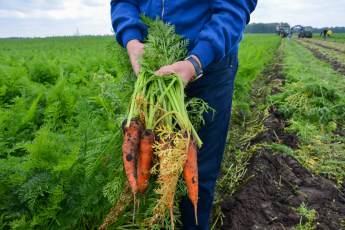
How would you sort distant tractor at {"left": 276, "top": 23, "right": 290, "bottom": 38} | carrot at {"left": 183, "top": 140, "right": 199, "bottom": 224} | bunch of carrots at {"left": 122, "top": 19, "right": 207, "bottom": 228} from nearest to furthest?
bunch of carrots at {"left": 122, "top": 19, "right": 207, "bottom": 228} → carrot at {"left": 183, "top": 140, "right": 199, "bottom": 224} → distant tractor at {"left": 276, "top": 23, "right": 290, "bottom": 38}

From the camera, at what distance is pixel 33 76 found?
795cm

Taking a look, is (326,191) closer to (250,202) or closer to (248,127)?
(250,202)

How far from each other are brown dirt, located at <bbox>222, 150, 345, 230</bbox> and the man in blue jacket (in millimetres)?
787

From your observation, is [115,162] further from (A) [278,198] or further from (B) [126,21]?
(A) [278,198]

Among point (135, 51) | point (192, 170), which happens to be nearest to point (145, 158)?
point (192, 170)

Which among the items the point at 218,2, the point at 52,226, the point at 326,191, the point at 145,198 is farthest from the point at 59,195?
the point at 326,191

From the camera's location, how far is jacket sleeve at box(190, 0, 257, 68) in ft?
8.76

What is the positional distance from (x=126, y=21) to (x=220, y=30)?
0.64 meters

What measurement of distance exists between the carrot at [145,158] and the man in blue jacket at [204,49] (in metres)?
0.37

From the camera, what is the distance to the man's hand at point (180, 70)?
257 cm

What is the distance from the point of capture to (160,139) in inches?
98.1

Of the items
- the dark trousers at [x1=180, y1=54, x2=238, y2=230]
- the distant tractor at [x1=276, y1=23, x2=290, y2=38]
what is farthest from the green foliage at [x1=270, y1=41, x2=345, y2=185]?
the distant tractor at [x1=276, y1=23, x2=290, y2=38]

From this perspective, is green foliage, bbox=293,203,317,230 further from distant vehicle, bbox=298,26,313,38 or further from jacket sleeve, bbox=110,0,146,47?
distant vehicle, bbox=298,26,313,38

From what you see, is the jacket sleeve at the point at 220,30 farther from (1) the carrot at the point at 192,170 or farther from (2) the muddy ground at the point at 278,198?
(2) the muddy ground at the point at 278,198
